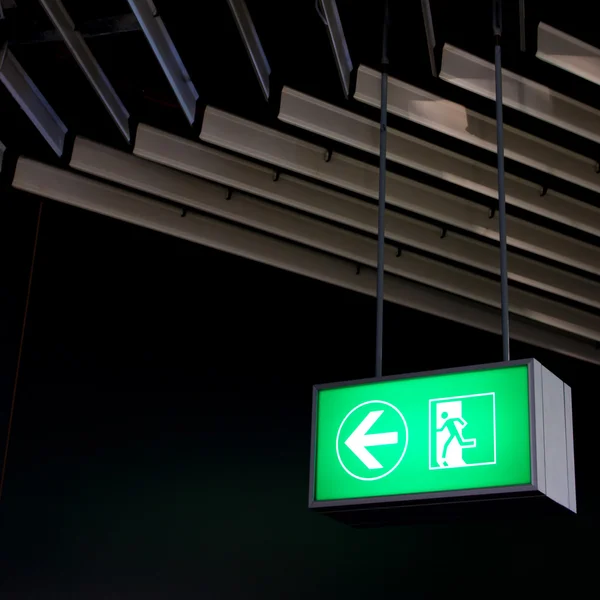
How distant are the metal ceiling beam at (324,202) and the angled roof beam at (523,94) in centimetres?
102

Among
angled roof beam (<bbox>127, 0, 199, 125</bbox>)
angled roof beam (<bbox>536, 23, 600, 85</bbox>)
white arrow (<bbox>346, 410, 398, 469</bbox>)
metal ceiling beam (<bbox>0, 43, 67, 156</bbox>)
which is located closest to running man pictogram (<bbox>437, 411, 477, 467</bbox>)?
white arrow (<bbox>346, 410, 398, 469</bbox>)

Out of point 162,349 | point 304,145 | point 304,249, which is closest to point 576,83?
point 304,145

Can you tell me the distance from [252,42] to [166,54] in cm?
40

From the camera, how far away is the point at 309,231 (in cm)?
623

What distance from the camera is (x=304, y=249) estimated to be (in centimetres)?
657

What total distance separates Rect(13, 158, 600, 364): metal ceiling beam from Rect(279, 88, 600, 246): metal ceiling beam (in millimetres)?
999

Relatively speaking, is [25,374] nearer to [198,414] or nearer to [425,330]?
[198,414]

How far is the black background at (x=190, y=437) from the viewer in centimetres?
605

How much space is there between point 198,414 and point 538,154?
8.49 ft

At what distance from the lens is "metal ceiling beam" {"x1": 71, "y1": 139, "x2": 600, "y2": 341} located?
586 centimetres

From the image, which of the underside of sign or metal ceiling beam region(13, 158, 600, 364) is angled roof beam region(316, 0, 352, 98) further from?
the underside of sign

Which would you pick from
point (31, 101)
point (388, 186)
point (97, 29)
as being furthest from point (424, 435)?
point (31, 101)

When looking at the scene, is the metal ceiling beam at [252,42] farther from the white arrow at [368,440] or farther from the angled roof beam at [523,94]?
the white arrow at [368,440]

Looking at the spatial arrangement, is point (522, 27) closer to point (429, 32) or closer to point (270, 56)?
point (429, 32)
